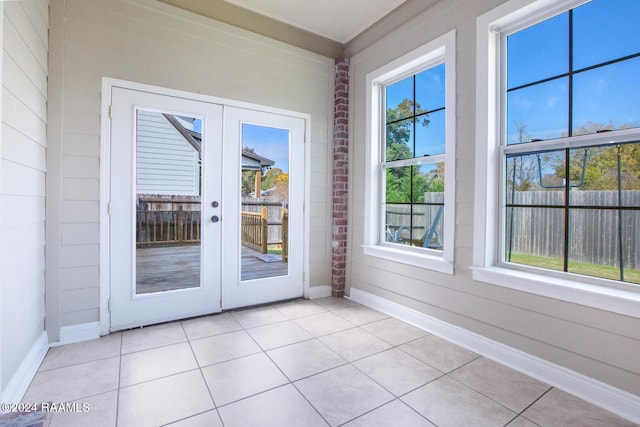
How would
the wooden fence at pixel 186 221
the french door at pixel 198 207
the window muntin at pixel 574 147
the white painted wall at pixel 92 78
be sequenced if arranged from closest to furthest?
1. the window muntin at pixel 574 147
2. the white painted wall at pixel 92 78
3. the french door at pixel 198 207
4. the wooden fence at pixel 186 221

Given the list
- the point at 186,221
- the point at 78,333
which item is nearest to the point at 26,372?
the point at 78,333

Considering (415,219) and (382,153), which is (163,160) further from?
(415,219)

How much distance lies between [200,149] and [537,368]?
327cm

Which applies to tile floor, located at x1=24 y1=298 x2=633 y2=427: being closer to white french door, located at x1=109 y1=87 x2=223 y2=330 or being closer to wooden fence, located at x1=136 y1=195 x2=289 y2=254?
white french door, located at x1=109 y1=87 x2=223 y2=330

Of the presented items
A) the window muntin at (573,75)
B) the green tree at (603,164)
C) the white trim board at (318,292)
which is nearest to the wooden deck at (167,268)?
the white trim board at (318,292)

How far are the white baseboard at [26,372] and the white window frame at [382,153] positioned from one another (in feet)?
9.52

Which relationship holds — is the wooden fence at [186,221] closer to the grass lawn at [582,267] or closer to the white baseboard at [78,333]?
the white baseboard at [78,333]

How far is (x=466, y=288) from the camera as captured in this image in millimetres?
2590

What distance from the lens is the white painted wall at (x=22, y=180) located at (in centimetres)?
170

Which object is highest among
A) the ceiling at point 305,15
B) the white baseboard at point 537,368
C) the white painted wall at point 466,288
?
the ceiling at point 305,15

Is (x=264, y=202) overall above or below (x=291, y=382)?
above

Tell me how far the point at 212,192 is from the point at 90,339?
1.59 m

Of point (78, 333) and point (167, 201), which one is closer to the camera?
point (78, 333)

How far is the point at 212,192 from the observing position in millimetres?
3199
